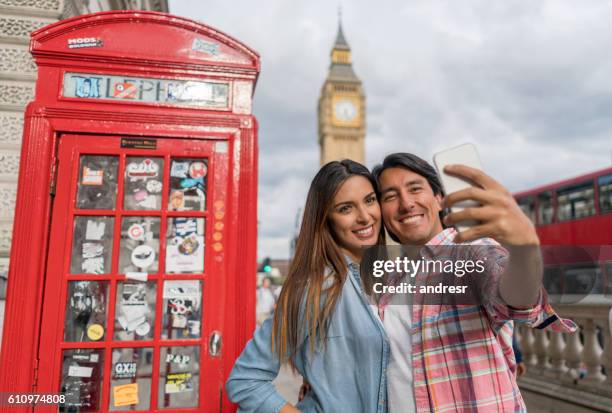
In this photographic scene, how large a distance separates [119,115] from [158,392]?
5.32ft

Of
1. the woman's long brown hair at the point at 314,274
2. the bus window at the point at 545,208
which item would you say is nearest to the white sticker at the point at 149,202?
the woman's long brown hair at the point at 314,274

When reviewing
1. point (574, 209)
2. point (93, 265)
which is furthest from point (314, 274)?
point (574, 209)

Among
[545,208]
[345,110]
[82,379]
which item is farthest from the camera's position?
[345,110]

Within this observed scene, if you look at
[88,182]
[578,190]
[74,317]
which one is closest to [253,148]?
[88,182]

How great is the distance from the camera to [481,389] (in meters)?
1.16

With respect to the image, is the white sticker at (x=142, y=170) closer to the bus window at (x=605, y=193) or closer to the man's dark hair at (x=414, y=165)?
the man's dark hair at (x=414, y=165)

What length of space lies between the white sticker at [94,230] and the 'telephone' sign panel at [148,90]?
74 cm

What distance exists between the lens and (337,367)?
4.38ft

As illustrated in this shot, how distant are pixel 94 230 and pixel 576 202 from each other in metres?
11.0

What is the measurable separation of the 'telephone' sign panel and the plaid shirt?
5.95 ft

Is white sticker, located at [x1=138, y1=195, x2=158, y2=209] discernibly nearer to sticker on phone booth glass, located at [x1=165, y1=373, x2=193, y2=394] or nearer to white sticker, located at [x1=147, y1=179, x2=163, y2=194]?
white sticker, located at [x1=147, y1=179, x2=163, y2=194]

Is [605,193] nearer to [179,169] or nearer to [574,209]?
[574,209]

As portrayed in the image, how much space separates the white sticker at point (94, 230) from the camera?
88.1 inches

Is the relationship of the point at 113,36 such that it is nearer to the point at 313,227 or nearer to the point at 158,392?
the point at 313,227
